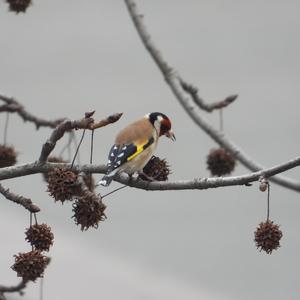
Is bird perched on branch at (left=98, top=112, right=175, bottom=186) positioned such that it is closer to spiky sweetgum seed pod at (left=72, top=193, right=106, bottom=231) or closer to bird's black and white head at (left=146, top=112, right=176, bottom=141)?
bird's black and white head at (left=146, top=112, right=176, bottom=141)

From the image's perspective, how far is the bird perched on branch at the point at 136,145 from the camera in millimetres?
3396

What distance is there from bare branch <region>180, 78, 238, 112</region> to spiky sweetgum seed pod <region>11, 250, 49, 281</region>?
1084 mm

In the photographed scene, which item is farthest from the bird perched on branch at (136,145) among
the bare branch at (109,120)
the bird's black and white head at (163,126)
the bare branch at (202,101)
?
the bare branch at (109,120)

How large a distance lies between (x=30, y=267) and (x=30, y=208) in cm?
17

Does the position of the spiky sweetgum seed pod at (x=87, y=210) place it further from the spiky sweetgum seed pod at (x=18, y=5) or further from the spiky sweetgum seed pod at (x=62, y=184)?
the spiky sweetgum seed pod at (x=18, y=5)

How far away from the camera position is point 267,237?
9.29ft

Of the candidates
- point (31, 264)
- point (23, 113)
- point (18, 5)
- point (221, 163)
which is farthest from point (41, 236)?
point (18, 5)

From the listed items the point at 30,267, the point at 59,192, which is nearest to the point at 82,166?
the point at 59,192

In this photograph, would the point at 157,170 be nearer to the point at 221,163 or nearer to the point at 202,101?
the point at 202,101

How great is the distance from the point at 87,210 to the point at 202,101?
3.46 feet

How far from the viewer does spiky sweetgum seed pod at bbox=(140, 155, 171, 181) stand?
10.3 ft

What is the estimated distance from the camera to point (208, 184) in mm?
2719

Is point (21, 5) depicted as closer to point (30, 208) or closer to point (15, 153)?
point (15, 153)

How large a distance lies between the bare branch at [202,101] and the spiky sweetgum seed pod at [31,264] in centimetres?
108
